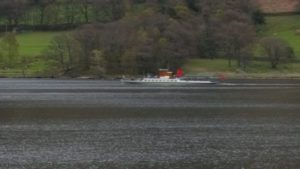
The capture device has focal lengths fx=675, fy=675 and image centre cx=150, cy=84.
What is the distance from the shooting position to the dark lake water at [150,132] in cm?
6869

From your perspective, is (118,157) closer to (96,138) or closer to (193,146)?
(193,146)

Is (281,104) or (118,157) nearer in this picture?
(118,157)

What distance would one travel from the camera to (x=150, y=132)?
93625 millimetres

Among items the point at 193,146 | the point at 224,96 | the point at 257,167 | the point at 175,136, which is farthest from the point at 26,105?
the point at 257,167

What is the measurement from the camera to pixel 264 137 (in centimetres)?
8794

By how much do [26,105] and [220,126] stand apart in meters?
55.4

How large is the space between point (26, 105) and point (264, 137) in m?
68.4

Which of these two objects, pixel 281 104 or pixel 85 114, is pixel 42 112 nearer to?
pixel 85 114

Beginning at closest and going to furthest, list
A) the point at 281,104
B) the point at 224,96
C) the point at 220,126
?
the point at 220,126, the point at 281,104, the point at 224,96

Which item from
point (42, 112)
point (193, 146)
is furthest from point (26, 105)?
point (193, 146)

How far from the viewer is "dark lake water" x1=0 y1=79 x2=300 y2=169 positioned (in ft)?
225

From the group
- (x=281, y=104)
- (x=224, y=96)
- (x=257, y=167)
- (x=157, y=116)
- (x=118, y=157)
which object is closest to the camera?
(x=257, y=167)

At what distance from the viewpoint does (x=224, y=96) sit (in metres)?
167

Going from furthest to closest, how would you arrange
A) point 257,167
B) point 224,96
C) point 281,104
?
point 224,96 < point 281,104 < point 257,167
